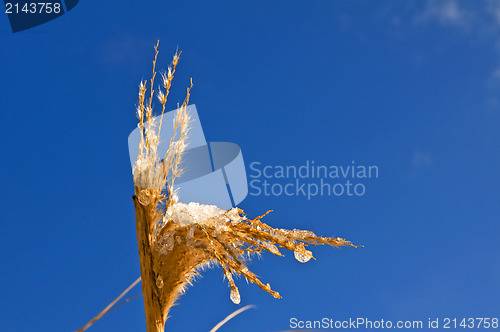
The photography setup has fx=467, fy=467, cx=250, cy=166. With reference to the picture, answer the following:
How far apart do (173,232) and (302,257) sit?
678mm

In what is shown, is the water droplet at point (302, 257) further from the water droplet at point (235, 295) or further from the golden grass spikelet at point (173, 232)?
the water droplet at point (235, 295)

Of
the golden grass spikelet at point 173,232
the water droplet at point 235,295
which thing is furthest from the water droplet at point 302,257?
the water droplet at point 235,295

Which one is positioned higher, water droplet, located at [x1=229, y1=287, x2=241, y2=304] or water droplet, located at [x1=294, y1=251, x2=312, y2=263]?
water droplet, located at [x1=294, y1=251, x2=312, y2=263]

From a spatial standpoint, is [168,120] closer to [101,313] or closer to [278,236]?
[278,236]

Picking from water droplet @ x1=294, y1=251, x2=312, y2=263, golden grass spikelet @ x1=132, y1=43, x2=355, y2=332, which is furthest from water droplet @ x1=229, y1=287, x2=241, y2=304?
water droplet @ x1=294, y1=251, x2=312, y2=263

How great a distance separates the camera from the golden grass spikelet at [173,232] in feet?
7.71

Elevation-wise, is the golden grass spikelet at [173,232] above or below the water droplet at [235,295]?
above

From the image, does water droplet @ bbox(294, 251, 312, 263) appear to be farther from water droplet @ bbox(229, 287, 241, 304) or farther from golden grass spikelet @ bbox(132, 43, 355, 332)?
water droplet @ bbox(229, 287, 241, 304)

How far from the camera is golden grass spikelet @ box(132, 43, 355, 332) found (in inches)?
92.5

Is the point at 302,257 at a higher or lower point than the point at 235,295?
higher

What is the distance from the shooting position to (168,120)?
268 cm

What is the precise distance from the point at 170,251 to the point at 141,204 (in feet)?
0.94

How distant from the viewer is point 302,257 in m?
2.42

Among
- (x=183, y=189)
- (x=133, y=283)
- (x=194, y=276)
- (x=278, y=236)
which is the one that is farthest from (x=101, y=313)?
(x=278, y=236)
